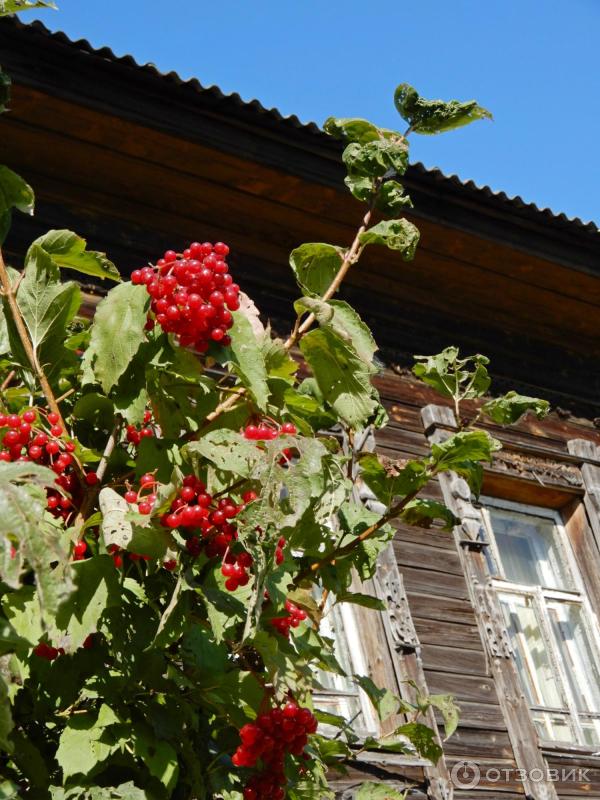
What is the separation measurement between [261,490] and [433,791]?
9.94 ft

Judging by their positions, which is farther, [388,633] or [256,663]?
[388,633]

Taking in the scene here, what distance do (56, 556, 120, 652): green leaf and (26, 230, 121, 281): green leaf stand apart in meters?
0.64

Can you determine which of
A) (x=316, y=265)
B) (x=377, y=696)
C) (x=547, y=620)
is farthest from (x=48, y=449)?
(x=547, y=620)

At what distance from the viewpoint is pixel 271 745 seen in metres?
1.89

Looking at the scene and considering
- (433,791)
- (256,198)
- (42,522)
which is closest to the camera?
(42,522)

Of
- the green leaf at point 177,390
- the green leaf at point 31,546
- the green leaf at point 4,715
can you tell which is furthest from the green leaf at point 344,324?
the green leaf at point 4,715

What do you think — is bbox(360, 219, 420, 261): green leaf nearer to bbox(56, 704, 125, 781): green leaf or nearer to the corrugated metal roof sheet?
bbox(56, 704, 125, 781): green leaf

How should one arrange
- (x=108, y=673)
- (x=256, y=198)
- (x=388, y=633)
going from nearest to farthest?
(x=108, y=673) < (x=388, y=633) < (x=256, y=198)

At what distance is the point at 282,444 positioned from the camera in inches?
68.9

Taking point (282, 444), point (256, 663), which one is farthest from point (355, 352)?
point (256, 663)

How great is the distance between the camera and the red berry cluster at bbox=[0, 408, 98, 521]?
6.09 feet

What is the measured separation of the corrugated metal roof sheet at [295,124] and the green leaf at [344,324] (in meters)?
3.06

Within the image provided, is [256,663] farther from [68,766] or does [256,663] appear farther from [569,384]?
[569,384]

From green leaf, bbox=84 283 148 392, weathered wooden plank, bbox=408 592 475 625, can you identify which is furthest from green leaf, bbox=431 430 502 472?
weathered wooden plank, bbox=408 592 475 625
